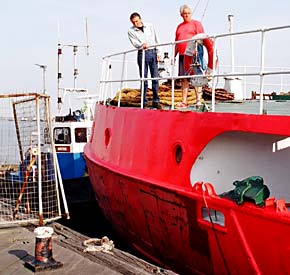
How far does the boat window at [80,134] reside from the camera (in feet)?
53.3

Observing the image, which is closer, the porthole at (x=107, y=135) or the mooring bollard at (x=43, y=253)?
the mooring bollard at (x=43, y=253)

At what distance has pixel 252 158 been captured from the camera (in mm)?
6754

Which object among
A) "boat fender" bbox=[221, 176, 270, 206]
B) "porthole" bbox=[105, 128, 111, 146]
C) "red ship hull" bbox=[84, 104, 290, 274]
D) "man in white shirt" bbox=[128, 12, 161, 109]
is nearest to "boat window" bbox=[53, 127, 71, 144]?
"porthole" bbox=[105, 128, 111, 146]

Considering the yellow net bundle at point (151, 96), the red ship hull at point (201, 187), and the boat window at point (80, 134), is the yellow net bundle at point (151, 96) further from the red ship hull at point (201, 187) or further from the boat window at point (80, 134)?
the boat window at point (80, 134)

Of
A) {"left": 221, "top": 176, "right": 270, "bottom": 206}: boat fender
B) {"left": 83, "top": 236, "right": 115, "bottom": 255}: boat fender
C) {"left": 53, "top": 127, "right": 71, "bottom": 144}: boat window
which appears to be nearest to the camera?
{"left": 221, "top": 176, "right": 270, "bottom": 206}: boat fender

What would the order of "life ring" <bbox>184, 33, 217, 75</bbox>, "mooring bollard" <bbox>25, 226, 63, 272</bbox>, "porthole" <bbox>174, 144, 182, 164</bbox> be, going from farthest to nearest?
"life ring" <bbox>184, 33, 217, 75</bbox>, "porthole" <bbox>174, 144, 182, 164</bbox>, "mooring bollard" <bbox>25, 226, 63, 272</bbox>

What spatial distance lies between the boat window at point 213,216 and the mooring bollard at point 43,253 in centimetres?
188

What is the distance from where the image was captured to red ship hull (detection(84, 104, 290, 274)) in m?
5.76

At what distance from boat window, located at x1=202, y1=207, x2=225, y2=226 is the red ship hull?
0.04 feet

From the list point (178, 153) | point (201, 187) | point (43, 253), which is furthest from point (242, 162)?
point (43, 253)

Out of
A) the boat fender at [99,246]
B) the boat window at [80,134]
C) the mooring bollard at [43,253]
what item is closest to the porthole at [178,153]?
the boat fender at [99,246]

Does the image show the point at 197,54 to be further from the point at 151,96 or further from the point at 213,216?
the point at 213,216

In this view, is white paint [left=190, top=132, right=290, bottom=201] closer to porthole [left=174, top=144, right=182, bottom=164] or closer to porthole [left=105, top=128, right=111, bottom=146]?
porthole [left=174, top=144, right=182, bottom=164]

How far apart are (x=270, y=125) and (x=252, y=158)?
1.05 metres
